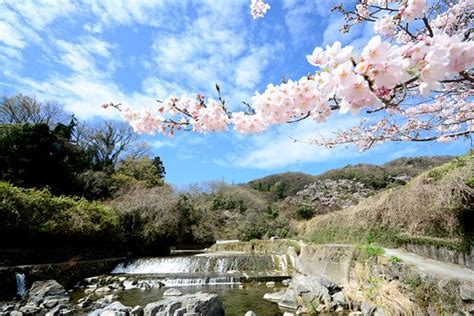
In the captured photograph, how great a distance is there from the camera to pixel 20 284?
27.5 ft

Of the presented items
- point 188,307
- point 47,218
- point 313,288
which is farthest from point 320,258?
point 47,218

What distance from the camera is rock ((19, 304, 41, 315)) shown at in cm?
653

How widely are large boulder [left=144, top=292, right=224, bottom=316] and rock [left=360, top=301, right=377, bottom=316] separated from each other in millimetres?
2533

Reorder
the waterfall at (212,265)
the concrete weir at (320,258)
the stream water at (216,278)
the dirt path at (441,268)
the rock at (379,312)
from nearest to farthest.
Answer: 1. the dirt path at (441,268)
2. the rock at (379,312)
3. the stream water at (216,278)
4. the concrete weir at (320,258)
5. the waterfall at (212,265)

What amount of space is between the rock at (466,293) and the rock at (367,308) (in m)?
1.73

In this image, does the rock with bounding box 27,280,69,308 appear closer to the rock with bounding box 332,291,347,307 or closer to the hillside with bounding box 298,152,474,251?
the rock with bounding box 332,291,347,307

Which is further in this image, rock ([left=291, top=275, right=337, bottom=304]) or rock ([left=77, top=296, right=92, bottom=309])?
rock ([left=77, top=296, right=92, bottom=309])

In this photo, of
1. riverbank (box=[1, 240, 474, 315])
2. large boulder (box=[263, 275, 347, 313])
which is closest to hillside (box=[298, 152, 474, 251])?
riverbank (box=[1, 240, 474, 315])

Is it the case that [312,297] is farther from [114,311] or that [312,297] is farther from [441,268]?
[114,311]

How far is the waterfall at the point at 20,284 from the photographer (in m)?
8.27

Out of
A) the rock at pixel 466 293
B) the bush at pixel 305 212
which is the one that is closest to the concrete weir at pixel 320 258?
the rock at pixel 466 293

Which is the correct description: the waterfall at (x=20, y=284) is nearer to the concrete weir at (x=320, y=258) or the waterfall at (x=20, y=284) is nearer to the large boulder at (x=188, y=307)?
the large boulder at (x=188, y=307)

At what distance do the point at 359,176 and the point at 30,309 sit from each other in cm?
2353

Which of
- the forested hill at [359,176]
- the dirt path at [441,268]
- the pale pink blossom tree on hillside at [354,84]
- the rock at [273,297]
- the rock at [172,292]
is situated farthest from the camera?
the forested hill at [359,176]
